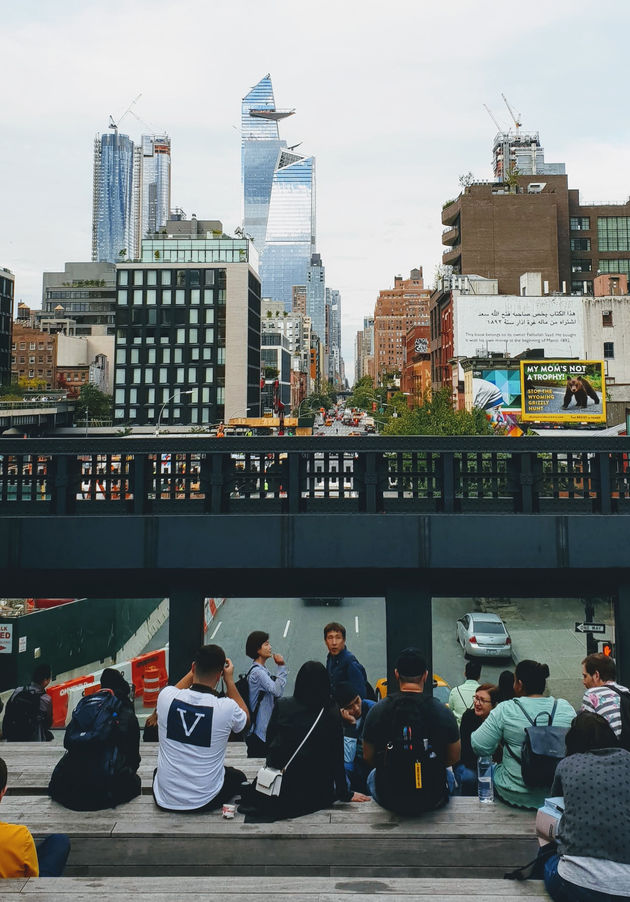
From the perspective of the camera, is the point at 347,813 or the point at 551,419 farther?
the point at 551,419

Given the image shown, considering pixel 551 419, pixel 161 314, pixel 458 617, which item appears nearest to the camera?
pixel 458 617

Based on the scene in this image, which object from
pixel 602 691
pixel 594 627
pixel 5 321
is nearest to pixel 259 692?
pixel 602 691

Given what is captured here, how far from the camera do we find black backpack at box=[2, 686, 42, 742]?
27.6 feet

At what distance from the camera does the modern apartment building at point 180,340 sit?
113 metres

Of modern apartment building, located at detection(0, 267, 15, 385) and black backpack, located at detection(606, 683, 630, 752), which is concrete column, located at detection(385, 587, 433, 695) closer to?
black backpack, located at detection(606, 683, 630, 752)

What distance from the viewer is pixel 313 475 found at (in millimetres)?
8898

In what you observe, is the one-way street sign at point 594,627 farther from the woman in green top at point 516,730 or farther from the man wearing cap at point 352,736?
the woman in green top at point 516,730

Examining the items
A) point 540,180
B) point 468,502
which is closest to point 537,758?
point 468,502

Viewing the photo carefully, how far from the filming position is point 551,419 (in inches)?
2363

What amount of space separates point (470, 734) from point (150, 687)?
10.7 m

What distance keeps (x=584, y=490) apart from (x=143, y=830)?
6.28 meters

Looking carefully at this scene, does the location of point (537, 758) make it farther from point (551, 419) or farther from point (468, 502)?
point (551, 419)

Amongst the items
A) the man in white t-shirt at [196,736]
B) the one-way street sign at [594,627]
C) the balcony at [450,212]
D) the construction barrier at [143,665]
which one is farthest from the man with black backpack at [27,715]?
the balcony at [450,212]

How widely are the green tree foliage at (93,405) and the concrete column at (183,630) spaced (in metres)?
112
